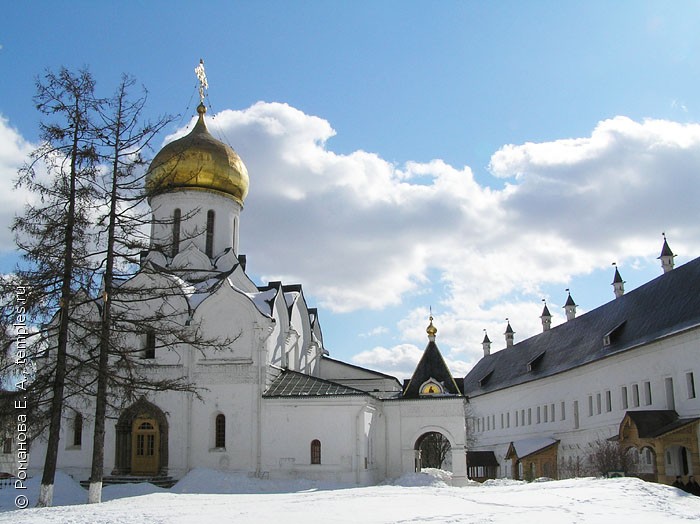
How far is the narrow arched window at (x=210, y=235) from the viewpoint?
92.6ft

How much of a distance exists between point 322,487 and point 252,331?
574 cm

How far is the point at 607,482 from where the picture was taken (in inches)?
722

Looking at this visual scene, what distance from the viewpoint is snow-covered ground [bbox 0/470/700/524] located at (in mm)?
12594

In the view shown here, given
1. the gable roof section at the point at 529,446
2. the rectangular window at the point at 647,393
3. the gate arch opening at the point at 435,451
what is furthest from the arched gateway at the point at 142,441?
the gate arch opening at the point at 435,451

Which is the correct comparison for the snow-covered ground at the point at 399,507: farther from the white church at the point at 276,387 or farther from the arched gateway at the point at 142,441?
the white church at the point at 276,387

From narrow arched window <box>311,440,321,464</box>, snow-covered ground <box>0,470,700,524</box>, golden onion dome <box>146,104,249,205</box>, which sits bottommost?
snow-covered ground <box>0,470,700,524</box>

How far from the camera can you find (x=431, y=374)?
88.3 ft

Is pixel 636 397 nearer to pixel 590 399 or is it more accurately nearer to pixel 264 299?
pixel 590 399

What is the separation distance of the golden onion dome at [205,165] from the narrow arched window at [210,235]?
976 mm

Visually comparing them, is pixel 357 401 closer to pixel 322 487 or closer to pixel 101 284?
pixel 322 487

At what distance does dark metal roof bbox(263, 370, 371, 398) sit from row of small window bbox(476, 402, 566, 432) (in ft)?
63.3

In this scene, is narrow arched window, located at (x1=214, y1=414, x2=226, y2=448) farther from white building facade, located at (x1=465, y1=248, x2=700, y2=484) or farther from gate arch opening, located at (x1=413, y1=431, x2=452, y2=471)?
gate arch opening, located at (x1=413, y1=431, x2=452, y2=471)

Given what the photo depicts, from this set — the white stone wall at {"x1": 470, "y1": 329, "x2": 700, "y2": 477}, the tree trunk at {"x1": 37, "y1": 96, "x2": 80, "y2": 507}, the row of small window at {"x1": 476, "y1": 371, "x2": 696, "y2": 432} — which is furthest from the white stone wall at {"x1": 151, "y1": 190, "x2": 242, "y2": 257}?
the row of small window at {"x1": 476, "y1": 371, "x2": 696, "y2": 432}

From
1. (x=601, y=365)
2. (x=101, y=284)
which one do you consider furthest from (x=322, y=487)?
(x=601, y=365)
